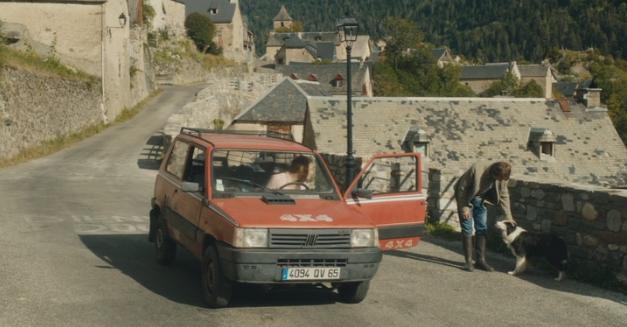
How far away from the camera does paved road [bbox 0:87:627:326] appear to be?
22.4 feet

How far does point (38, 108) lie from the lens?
26828 millimetres

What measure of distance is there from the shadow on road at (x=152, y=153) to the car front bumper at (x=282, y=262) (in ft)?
60.4

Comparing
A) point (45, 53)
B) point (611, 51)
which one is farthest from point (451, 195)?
point (611, 51)

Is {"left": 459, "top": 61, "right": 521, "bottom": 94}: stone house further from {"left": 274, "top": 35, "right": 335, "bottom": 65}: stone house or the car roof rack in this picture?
the car roof rack

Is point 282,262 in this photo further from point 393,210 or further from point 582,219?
point 582,219

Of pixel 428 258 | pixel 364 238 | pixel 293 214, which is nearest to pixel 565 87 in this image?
pixel 428 258

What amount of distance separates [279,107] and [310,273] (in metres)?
37.8

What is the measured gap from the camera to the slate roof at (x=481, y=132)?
3838cm

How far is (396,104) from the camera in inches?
1626

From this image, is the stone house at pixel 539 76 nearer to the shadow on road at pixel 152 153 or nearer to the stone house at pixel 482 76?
the stone house at pixel 482 76

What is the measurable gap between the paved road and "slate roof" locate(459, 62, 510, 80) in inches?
5151

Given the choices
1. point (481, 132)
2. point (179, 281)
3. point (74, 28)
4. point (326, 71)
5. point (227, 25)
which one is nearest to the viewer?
point (179, 281)

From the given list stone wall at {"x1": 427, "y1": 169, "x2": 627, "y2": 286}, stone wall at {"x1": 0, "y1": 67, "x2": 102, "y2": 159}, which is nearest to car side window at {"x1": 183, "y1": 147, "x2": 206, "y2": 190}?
stone wall at {"x1": 427, "y1": 169, "x2": 627, "y2": 286}

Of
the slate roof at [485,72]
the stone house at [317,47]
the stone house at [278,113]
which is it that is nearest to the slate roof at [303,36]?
the stone house at [317,47]
